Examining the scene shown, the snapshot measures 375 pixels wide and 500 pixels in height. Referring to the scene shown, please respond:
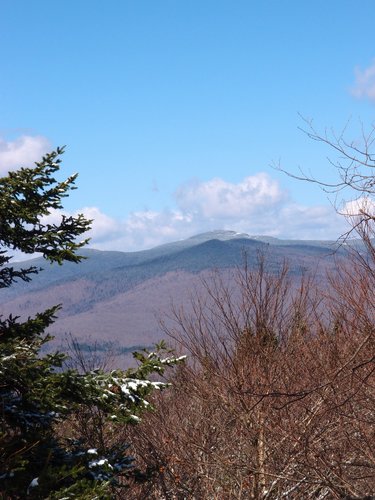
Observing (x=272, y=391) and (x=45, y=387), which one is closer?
(x=45, y=387)

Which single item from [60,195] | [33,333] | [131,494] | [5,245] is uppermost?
[60,195]

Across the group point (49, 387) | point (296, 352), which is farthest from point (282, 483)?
point (49, 387)

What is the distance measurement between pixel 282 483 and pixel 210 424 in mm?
3534

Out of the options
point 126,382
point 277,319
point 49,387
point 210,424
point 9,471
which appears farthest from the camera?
point 210,424

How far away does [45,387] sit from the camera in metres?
8.38

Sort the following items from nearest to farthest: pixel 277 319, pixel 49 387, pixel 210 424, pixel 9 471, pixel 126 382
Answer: pixel 9 471 < pixel 49 387 < pixel 126 382 < pixel 277 319 < pixel 210 424

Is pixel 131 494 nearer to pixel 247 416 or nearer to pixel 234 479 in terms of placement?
pixel 234 479

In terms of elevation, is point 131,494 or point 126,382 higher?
point 126,382

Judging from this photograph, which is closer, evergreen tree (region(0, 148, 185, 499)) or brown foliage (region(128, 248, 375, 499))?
evergreen tree (region(0, 148, 185, 499))

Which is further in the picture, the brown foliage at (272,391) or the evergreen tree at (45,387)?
the brown foliage at (272,391)

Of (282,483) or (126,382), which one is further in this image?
(282,483)

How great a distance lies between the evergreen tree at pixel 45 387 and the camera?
25.8 ft

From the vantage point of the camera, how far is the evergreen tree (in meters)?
7.87

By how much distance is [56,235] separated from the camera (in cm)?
950
